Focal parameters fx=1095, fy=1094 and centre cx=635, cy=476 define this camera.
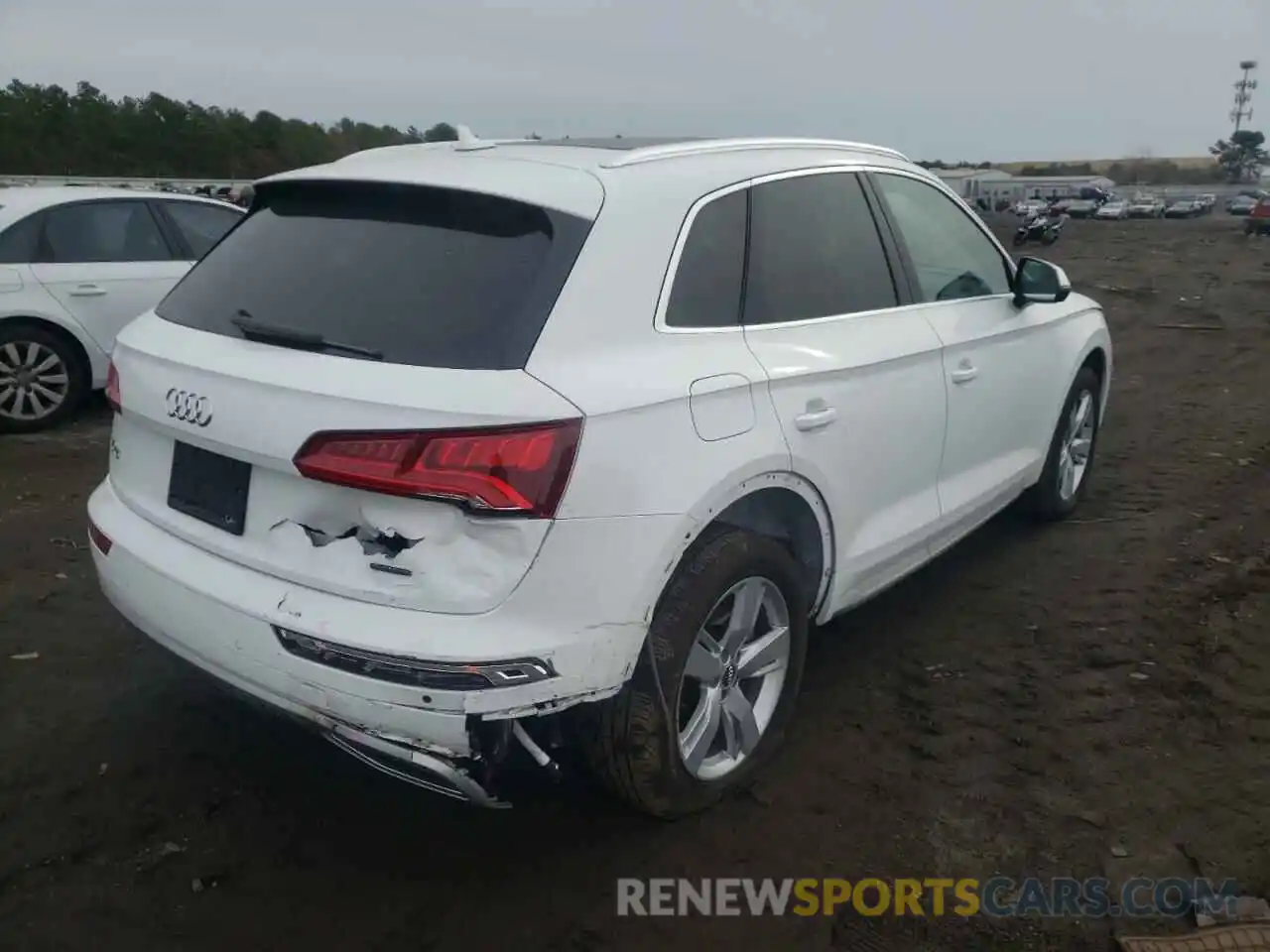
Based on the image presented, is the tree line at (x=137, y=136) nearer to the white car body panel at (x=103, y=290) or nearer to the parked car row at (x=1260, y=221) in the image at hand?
the parked car row at (x=1260, y=221)

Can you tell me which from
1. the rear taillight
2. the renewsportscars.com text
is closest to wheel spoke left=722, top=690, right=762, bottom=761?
the renewsportscars.com text

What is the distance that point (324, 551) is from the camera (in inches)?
96.2

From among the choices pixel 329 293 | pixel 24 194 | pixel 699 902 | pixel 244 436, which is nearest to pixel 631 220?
pixel 329 293

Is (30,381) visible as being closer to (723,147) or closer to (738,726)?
(723,147)

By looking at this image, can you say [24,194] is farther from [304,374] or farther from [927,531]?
[927,531]

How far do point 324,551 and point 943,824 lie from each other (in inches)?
72.2

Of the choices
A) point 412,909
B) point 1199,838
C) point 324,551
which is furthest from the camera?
point 1199,838

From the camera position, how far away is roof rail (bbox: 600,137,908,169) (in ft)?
9.61

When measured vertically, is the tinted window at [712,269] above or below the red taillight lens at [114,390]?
above

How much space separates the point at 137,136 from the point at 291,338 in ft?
199

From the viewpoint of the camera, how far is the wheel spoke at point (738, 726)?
3061mm

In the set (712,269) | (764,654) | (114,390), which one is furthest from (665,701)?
(114,390)

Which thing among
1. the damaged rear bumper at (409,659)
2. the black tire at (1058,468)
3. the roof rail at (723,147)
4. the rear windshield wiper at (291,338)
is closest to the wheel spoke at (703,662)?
the damaged rear bumper at (409,659)

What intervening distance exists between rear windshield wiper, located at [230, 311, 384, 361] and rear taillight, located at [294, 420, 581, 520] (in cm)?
25
